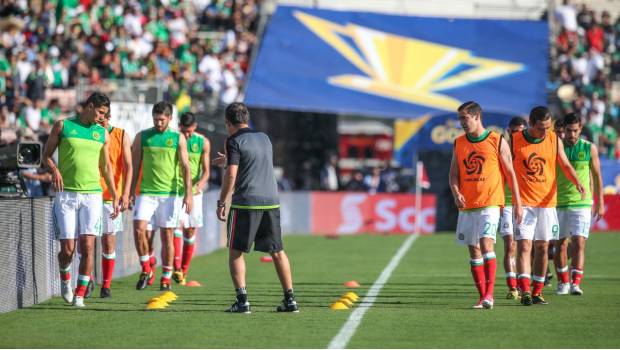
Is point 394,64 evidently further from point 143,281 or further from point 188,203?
point 188,203

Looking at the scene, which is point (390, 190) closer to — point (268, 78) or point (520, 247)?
point (268, 78)

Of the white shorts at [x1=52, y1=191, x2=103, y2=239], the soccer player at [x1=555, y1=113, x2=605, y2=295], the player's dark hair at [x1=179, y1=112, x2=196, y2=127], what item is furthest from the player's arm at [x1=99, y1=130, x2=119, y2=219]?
the soccer player at [x1=555, y1=113, x2=605, y2=295]

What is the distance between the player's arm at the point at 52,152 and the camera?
1240 cm

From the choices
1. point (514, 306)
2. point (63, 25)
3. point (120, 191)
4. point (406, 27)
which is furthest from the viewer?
point (406, 27)

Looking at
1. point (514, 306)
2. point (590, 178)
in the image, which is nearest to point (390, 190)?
point (590, 178)

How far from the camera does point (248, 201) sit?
12.0 meters

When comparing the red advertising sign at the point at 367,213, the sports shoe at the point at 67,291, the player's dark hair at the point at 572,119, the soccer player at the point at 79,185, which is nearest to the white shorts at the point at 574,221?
the player's dark hair at the point at 572,119

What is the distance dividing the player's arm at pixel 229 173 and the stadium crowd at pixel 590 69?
2328 cm

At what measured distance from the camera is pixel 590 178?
15.0 metres

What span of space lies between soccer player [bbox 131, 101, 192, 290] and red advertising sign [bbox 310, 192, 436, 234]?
15575 mm

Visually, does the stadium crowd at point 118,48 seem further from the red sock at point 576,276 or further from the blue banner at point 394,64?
the red sock at point 576,276

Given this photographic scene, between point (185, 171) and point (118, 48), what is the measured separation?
620 inches

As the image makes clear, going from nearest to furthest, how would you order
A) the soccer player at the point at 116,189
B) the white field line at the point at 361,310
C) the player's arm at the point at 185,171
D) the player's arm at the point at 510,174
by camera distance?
the white field line at the point at 361,310
the player's arm at the point at 510,174
the soccer player at the point at 116,189
the player's arm at the point at 185,171

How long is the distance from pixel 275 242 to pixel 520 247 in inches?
109
